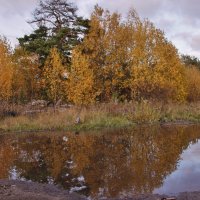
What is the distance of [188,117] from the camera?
3225cm

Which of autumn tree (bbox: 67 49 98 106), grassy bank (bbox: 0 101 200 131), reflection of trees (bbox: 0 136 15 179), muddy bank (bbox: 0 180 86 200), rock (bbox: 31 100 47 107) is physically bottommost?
reflection of trees (bbox: 0 136 15 179)

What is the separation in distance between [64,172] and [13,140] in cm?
1009

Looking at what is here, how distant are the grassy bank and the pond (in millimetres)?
3271

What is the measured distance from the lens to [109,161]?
15.3 meters

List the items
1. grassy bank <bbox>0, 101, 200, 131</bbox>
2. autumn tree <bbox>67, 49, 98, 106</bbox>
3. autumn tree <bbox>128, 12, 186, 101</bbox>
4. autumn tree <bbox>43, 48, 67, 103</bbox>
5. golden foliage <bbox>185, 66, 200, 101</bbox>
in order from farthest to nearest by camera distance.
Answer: golden foliage <bbox>185, 66, 200, 101</bbox>, autumn tree <bbox>128, 12, 186, 101</bbox>, autumn tree <bbox>43, 48, 67, 103</bbox>, autumn tree <bbox>67, 49, 98, 106</bbox>, grassy bank <bbox>0, 101, 200, 131</bbox>

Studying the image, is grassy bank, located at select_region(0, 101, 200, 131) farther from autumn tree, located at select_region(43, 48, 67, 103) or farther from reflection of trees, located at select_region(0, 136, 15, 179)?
reflection of trees, located at select_region(0, 136, 15, 179)

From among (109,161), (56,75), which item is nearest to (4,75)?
(56,75)

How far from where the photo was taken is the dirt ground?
9719mm

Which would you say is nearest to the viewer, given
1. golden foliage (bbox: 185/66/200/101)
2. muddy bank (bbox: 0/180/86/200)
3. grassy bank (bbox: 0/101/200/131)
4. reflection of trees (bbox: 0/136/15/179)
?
muddy bank (bbox: 0/180/86/200)

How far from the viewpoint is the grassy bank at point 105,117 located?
27.7 meters

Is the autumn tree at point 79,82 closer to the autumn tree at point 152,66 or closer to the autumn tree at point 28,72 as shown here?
the autumn tree at point 152,66

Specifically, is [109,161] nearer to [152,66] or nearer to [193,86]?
[152,66]

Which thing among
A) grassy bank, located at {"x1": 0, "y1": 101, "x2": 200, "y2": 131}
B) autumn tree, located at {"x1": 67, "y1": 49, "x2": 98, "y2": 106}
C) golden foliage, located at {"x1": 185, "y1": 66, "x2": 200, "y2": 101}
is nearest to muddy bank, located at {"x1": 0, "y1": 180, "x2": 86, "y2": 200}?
grassy bank, located at {"x1": 0, "y1": 101, "x2": 200, "y2": 131}

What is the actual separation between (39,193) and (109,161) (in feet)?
17.4
